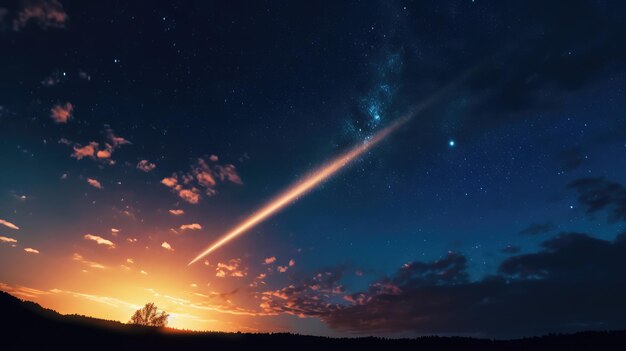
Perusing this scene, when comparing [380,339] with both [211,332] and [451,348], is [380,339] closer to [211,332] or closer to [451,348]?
[451,348]

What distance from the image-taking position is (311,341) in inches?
1009

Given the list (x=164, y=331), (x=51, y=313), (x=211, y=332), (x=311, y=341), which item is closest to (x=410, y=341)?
(x=311, y=341)

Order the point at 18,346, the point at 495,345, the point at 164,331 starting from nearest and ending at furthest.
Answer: the point at 495,345
the point at 18,346
the point at 164,331

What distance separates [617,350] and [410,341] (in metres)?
11.0

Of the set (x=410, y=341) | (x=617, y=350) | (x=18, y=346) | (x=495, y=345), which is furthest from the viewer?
(x=410, y=341)

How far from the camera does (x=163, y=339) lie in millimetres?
25609

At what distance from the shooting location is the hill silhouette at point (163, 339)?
67.3ft

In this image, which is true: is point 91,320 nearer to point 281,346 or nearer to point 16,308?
point 16,308

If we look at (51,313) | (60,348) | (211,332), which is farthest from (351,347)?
(51,313)

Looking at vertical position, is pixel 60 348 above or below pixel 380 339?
below

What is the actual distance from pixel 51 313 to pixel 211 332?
14.3 m

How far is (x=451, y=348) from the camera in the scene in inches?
835

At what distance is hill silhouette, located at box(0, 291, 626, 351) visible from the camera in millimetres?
Answer: 20516

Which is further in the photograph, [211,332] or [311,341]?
[211,332]
